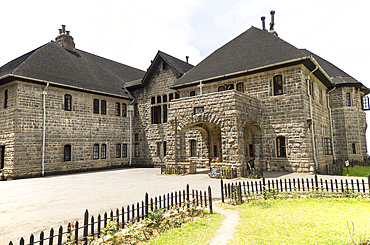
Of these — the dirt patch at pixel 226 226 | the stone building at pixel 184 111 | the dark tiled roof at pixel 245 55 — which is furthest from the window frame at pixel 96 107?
the dirt patch at pixel 226 226

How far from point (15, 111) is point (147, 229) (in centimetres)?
1738

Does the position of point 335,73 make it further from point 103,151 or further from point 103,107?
point 103,151

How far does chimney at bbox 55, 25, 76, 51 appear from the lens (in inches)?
1022

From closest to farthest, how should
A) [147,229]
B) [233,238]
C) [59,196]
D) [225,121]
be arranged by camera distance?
[233,238] < [147,229] < [59,196] < [225,121]

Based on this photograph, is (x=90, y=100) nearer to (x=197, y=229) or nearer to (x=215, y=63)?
(x=215, y=63)

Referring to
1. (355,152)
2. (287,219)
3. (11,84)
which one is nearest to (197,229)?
(287,219)

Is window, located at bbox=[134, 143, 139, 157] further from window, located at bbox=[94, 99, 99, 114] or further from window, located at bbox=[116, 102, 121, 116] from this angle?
window, located at bbox=[94, 99, 99, 114]

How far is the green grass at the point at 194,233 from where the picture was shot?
5320 mm

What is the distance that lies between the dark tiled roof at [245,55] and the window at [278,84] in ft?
4.52

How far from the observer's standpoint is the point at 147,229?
5816mm

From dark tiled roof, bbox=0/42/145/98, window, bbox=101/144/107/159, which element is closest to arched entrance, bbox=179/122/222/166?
window, bbox=101/144/107/159

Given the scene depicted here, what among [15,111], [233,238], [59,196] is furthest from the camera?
[15,111]

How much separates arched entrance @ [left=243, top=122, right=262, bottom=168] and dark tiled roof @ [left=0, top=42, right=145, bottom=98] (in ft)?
45.9

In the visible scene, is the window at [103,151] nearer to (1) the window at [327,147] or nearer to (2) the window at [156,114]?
(2) the window at [156,114]
